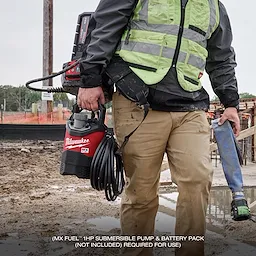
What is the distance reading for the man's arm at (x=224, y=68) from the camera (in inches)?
135

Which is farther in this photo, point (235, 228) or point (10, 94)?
point (10, 94)

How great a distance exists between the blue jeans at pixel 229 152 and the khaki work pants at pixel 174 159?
768mm

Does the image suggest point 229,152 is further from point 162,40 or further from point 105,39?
point 105,39

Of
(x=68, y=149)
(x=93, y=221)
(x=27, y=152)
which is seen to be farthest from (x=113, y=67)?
(x=27, y=152)

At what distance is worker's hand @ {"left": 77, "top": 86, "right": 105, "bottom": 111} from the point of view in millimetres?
3012

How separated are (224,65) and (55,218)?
2.61 metres

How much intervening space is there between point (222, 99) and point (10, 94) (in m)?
39.0

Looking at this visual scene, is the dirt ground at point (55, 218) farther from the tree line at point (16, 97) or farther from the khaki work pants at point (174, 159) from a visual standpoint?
the tree line at point (16, 97)

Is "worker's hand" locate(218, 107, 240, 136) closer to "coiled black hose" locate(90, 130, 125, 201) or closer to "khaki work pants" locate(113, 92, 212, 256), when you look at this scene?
"khaki work pants" locate(113, 92, 212, 256)

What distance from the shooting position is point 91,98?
3014 millimetres

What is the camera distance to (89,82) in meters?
3.00

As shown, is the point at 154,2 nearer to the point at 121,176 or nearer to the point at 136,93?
the point at 136,93

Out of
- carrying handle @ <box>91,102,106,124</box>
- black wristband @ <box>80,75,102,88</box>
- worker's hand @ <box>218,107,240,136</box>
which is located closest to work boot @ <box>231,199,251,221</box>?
worker's hand @ <box>218,107,240,136</box>

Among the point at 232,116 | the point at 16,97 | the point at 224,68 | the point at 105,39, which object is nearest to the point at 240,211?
the point at 232,116
